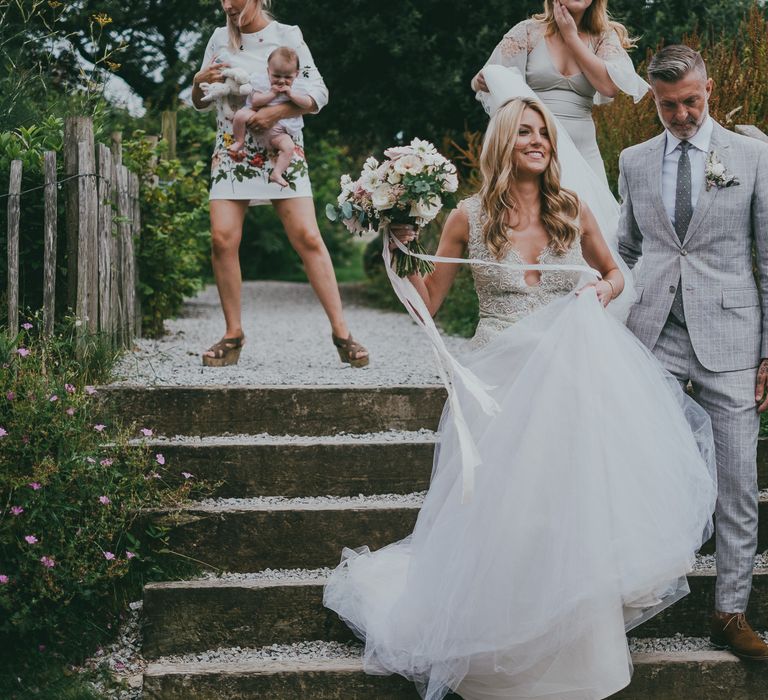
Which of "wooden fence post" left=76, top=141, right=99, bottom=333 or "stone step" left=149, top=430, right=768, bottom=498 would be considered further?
"wooden fence post" left=76, top=141, right=99, bottom=333

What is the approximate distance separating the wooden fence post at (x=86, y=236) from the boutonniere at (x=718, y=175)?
9.86 feet

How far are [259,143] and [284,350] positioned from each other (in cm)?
159

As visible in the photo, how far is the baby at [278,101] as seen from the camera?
5.28 metres

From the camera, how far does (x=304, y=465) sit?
171 inches

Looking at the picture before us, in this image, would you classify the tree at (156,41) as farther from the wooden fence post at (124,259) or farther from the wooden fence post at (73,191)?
the wooden fence post at (73,191)

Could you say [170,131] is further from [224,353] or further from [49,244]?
[49,244]

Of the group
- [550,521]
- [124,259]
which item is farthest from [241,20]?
[550,521]

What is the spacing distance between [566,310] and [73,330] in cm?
263

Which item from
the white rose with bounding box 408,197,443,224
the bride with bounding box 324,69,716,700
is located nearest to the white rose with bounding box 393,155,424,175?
the white rose with bounding box 408,197,443,224

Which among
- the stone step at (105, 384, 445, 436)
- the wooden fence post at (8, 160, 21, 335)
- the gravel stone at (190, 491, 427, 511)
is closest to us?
the gravel stone at (190, 491, 427, 511)

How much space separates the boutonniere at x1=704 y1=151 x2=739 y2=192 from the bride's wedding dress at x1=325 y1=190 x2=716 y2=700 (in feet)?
1.96

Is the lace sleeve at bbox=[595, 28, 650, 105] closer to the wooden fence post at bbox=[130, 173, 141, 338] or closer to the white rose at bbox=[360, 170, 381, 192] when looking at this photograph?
the white rose at bbox=[360, 170, 381, 192]

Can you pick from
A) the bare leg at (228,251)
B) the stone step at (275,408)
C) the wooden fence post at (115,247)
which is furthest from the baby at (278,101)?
the stone step at (275,408)

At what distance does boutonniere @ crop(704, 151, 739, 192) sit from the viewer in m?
3.44
